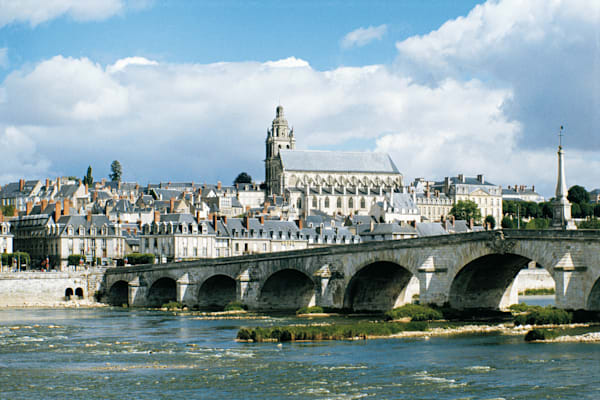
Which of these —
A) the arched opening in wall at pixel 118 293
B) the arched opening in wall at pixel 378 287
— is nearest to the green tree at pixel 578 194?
the arched opening in wall at pixel 118 293

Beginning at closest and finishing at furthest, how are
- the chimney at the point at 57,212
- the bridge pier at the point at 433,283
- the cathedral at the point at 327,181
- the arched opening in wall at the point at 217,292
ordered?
the bridge pier at the point at 433,283 < the arched opening in wall at the point at 217,292 < the chimney at the point at 57,212 < the cathedral at the point at 327,181

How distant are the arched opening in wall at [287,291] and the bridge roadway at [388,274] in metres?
0.07

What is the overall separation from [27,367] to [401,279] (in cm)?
3129

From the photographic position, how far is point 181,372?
36656mm

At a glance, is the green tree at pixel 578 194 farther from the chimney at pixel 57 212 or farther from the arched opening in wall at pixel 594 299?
the arched opening in wall at pixel 594 299

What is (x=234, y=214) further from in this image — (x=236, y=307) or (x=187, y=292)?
(x=236, y=307)

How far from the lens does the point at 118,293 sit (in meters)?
86.1

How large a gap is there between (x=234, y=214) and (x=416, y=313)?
4598 inches

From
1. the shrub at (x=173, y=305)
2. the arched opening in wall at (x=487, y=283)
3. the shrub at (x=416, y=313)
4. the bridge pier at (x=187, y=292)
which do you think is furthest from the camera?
the bridge pier at (x=187, y=292)

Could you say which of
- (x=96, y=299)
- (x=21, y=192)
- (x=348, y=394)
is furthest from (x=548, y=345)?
(x=21, y=192)

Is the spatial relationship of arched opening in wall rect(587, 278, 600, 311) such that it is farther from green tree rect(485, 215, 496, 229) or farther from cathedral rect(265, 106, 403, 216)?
cathedral rect(265, 106, 403, 216)

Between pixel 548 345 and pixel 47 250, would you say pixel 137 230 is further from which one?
pixel 548 345

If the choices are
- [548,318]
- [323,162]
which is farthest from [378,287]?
[323,162]

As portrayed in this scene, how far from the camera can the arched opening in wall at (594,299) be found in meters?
46.8
